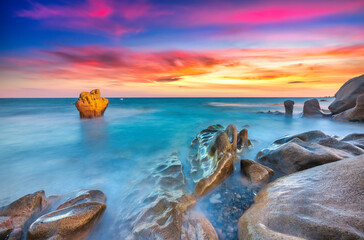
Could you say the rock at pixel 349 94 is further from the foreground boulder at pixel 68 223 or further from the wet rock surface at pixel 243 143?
the foreground boulder at pixel 68 223

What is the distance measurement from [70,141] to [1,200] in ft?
18.1

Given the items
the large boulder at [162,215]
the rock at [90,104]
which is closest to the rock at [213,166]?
the large boulder at [162,215]

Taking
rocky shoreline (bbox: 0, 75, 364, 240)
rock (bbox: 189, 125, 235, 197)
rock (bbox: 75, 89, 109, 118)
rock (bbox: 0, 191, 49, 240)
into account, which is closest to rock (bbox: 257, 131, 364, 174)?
rocky shoreline (bbox: 0, 75, 364, 240)

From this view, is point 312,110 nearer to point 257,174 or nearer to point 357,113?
point 357,113

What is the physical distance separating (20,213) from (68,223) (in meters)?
1.21

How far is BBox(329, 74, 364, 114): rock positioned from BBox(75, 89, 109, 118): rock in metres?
22.7

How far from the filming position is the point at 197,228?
2521mm

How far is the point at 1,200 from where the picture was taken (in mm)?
3732

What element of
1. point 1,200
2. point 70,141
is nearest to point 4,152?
point 70,141

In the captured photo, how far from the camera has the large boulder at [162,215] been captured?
2.49 m

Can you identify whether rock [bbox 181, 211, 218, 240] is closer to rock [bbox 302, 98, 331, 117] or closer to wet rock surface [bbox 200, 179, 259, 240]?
wet rock surface [bbox 200, 179, 259, 240]

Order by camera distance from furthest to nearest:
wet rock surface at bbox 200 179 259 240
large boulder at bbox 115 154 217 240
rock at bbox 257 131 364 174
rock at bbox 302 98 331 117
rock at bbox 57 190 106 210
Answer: rock at bbox 302 98 331 117
rock at bbox 257 131 364 174
rock at bbox 57 190 106 210
wet rock surface at bbox 200 179 259 240
large boulder at bbox 115 154 217 240

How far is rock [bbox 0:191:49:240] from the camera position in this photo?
94.5 inches

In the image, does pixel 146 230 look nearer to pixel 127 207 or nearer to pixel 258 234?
pixel 127 207
